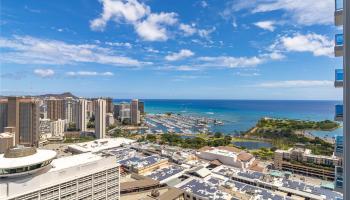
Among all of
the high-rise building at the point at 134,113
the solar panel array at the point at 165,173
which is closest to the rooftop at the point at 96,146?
the solar panel array at the point at 165,173

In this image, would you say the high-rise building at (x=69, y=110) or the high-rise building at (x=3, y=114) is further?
the high-rise building at (x=69, y=110)

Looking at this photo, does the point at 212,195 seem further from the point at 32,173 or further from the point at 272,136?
the point at 272,136

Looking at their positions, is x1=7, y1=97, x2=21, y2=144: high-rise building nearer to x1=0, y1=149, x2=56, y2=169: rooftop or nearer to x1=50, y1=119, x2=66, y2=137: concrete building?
x1=50, y1=119, x2=66, y2=137: concrete building

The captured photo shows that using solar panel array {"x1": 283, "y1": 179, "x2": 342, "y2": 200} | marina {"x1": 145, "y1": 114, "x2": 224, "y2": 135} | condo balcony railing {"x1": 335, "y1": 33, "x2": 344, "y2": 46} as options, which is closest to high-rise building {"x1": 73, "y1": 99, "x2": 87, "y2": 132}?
marina {"x1": 145, "y1": 114, "x2": 224, "y2": 135}

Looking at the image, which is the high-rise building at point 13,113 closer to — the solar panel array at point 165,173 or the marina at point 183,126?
the solar panel array at point 165,173

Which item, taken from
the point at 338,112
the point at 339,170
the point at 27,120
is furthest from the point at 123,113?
the point at 338,112

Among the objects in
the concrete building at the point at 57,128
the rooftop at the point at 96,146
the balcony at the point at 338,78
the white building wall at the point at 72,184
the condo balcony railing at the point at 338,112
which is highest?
the balcony at the point at 338,78

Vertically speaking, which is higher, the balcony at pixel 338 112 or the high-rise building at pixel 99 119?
the balcony at pixel 338 112
